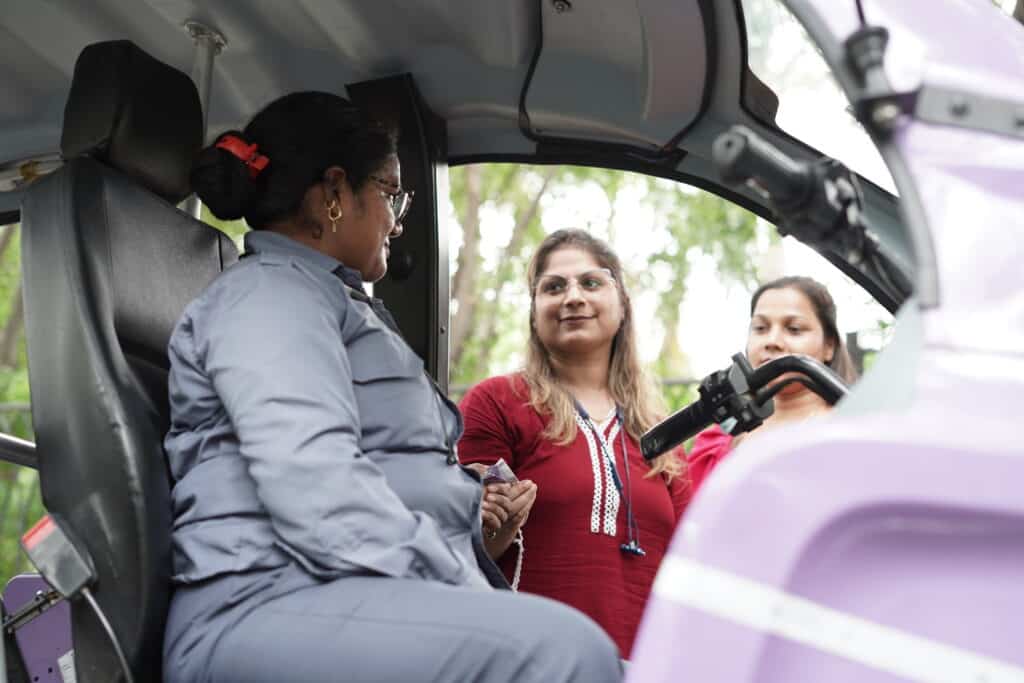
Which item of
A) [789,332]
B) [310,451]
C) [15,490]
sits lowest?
[15,490]

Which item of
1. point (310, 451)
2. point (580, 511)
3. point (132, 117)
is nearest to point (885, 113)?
point (310, 451)

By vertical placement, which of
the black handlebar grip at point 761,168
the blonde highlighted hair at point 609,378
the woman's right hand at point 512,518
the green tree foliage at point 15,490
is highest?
the black handlebar grip at point 761,168

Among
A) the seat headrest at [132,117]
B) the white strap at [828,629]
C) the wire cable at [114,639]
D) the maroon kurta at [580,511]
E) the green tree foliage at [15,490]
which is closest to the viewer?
the white strap at [828,629]

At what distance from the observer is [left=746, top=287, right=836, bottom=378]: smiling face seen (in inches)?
129

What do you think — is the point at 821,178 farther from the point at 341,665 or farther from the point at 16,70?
the point at 16,70

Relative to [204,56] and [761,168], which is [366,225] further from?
[761,168]

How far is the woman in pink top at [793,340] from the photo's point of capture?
125 inches

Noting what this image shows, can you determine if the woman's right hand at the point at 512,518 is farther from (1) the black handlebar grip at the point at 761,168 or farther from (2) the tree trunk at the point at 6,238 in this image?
(2) the tree trunk at the point at 6,238

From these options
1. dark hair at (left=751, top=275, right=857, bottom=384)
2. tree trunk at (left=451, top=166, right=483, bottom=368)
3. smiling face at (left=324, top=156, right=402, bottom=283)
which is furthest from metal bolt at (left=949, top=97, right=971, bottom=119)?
tree trunk at (left=451, top=166, right=483, bottom=368)

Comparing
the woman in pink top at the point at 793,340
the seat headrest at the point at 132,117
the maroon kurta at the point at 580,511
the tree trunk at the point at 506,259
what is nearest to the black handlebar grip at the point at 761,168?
the seat headrest at the point at 132,117

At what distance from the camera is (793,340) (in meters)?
3.27

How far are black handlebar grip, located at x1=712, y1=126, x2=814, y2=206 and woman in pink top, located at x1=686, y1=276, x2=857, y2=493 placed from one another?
1.92 metres

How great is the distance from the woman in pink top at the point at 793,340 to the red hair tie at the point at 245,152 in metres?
1.47

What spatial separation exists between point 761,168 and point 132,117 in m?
1.31
